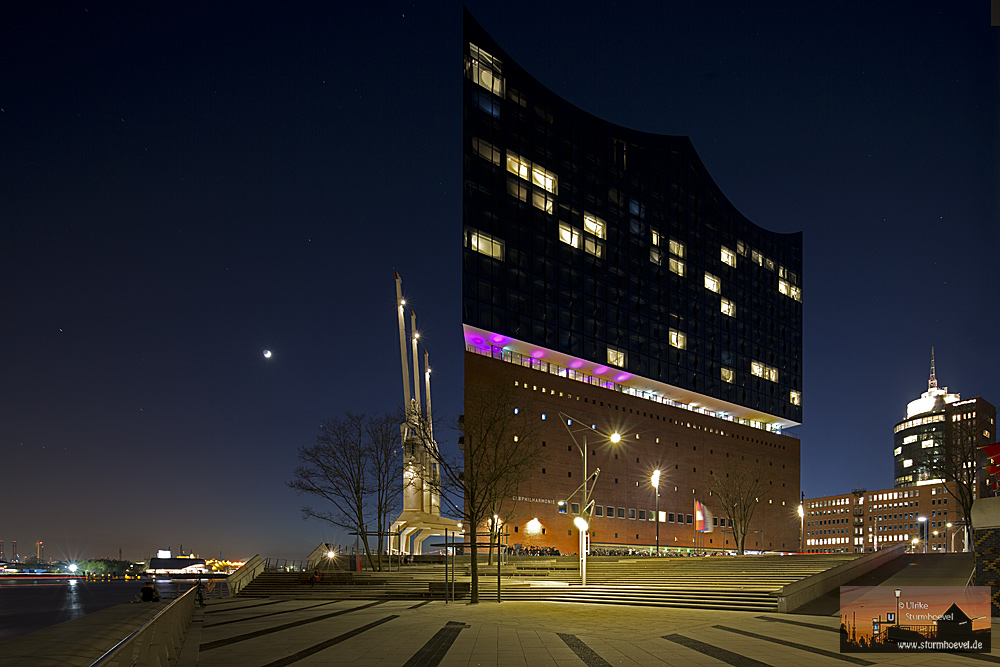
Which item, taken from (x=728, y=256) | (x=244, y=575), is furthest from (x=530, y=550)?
(x=728, y=256)

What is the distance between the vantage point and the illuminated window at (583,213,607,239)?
85.3 metres

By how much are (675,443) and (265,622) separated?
74.4 metres

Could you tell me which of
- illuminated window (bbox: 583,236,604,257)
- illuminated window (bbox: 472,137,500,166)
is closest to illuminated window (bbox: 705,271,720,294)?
illuminated window (bbox: 583,236,604,257)

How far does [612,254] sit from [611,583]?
58.3 m

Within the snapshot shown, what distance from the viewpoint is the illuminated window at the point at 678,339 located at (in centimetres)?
9296

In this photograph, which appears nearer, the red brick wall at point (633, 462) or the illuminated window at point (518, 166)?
the red brick wall at point (633, 462)

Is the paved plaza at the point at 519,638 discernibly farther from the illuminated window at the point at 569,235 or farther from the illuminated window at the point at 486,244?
the illuminated window at the point at 569,235

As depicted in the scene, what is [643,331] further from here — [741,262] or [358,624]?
[358,624]

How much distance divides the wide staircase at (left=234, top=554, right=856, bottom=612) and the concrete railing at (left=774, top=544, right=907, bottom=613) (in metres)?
0.64

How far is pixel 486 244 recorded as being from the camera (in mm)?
73625

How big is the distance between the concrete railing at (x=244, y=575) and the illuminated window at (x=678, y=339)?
61.5 meters

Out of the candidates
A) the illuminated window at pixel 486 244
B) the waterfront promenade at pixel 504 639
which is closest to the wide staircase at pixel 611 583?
the waterfront promenade at pixel 504 639

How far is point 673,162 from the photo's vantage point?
99.5 meters

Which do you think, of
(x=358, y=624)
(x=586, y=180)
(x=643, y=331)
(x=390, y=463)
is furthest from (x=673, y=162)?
(x=358, y=624)
